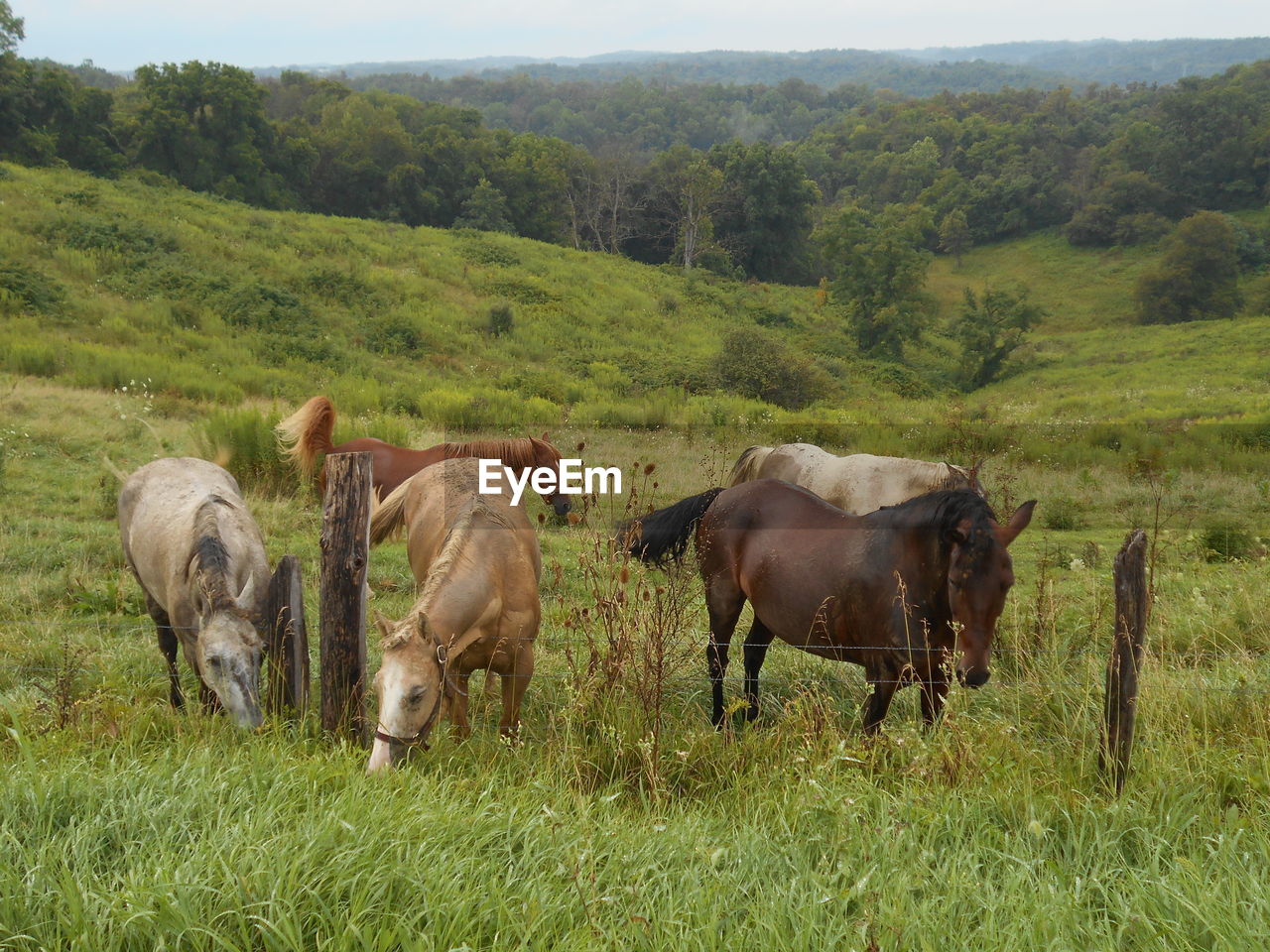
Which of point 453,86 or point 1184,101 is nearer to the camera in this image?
point 1184,101

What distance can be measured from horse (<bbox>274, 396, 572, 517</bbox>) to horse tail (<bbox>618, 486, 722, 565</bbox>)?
2.71 metres

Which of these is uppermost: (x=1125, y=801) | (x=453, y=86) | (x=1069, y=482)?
(x=453, y=86)

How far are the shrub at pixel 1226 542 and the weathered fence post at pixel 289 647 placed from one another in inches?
353

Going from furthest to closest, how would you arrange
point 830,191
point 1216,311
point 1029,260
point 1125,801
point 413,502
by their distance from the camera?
point 830,191 < point 1029,260 < point 1216,311 < point 413,502 < point 1125,801

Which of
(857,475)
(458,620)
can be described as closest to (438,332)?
(857,475)

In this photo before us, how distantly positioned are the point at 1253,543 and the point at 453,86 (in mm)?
145716

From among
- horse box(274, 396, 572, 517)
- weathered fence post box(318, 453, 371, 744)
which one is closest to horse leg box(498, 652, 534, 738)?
weathered fence post box(318, 453, 371, 744)

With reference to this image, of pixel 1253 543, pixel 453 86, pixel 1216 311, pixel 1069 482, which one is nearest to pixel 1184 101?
pixel 1216 311

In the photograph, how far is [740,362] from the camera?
28578mm

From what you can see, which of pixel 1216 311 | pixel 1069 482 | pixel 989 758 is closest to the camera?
pixel 989 758

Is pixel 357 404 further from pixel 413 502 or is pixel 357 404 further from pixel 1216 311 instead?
pixel 1216 311

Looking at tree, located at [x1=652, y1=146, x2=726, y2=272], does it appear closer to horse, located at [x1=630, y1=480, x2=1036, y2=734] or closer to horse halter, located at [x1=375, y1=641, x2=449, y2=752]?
horse, located at [x1=630, y1=480, x2=1036, y2=734]

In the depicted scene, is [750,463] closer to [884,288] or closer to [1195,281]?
[884,288]

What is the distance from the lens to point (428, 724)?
4.05 meters
